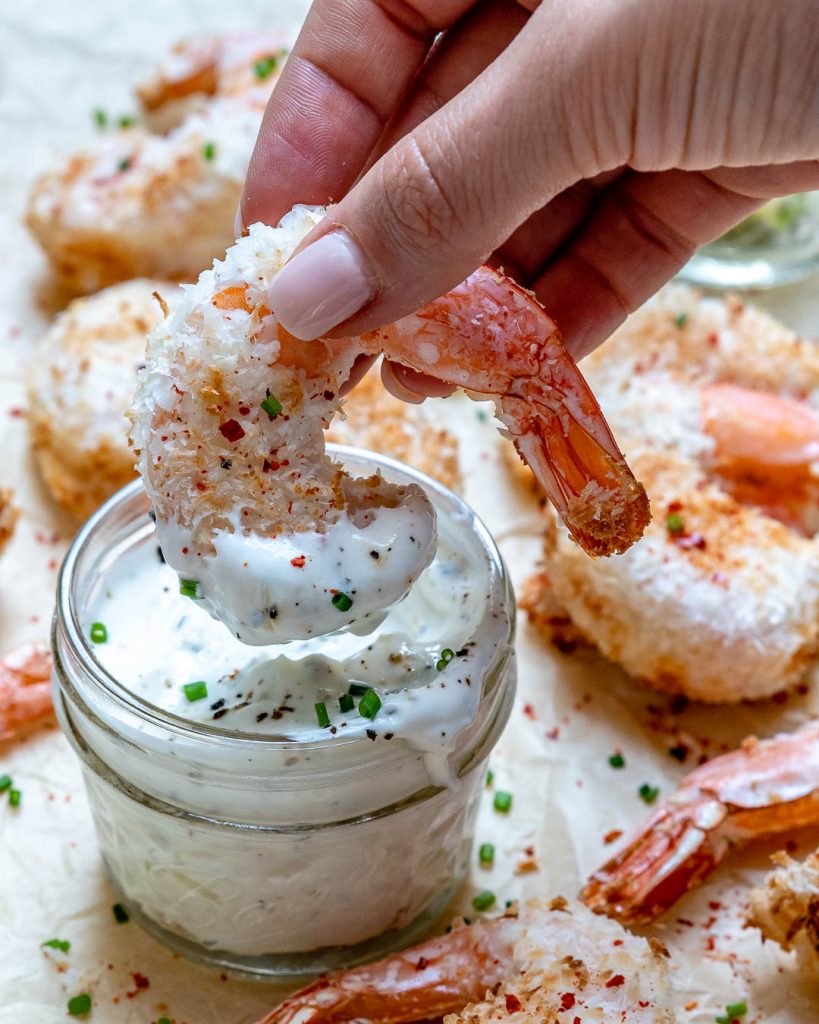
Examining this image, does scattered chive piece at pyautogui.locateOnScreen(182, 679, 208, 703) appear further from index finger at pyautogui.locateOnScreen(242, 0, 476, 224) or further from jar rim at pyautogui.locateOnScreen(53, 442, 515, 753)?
index finger at pyautogui.locateOnScreen(242, 0, 476, 224)

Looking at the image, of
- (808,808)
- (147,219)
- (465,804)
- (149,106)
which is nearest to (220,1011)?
(465,804)

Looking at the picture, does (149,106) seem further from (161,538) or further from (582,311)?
(161,538)

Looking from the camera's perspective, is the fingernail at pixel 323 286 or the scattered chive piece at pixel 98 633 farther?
the scattered chive piece at pixel 98 633

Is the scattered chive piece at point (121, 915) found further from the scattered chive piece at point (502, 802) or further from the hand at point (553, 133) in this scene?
the hand at point (553, 133)

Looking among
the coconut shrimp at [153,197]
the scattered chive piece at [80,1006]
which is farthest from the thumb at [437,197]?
the coconut shrimp at [153,197]

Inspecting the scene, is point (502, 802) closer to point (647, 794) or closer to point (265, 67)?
point (647, 794)

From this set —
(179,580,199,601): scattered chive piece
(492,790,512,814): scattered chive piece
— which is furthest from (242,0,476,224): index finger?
(492,790,512,814): scattered chive piece

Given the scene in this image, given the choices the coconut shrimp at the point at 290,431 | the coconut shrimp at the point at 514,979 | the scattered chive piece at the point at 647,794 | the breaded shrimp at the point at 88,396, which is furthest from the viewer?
the breaded shrimp at the point at 88,396

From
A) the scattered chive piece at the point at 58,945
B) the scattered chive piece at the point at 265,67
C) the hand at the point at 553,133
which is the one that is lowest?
the scattered chive piece at the point at 58,945
